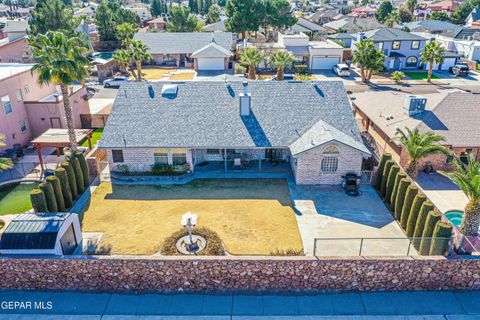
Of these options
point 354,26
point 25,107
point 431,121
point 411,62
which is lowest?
point 411,62

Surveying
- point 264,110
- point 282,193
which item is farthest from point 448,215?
point 264,110

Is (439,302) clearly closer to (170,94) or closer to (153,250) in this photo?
(153,250)

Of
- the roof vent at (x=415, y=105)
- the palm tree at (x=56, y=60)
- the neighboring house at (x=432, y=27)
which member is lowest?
the roof vent at (x=415, y=105)

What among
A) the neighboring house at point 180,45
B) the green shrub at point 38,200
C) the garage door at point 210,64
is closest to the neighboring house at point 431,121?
the green shrub at point 38,200

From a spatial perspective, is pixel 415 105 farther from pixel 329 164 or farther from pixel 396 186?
pixel 396 186

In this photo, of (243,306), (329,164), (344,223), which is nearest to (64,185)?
(243,306)

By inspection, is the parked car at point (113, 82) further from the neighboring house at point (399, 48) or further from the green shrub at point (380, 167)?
the green shrub at point (380, 167)
